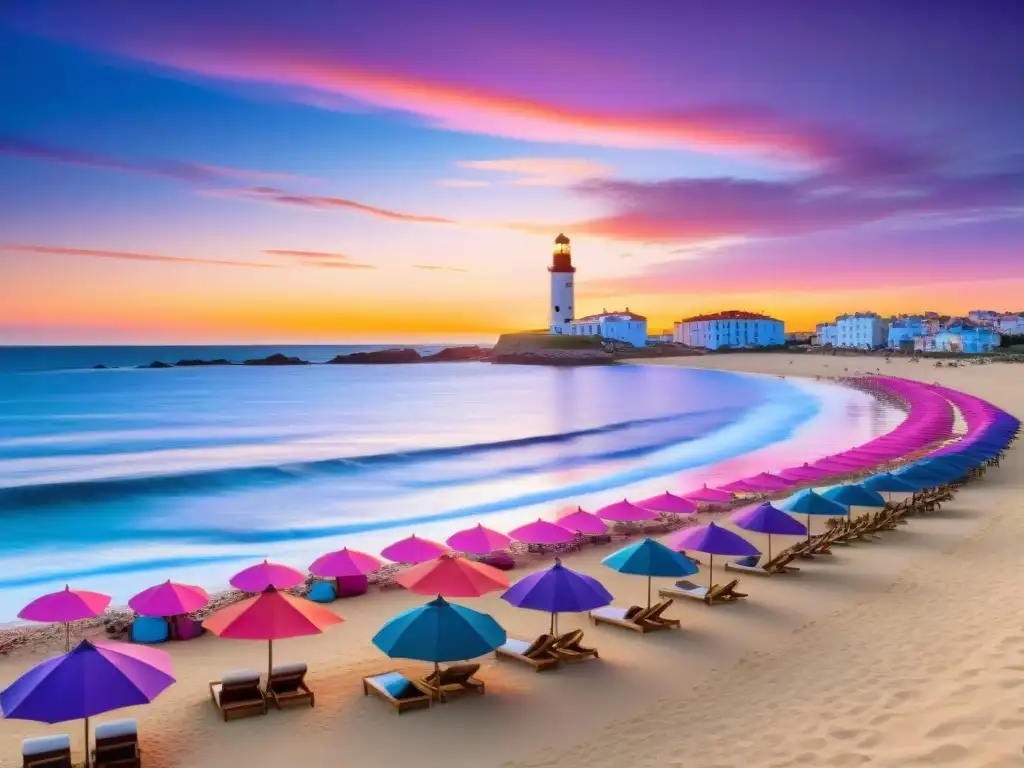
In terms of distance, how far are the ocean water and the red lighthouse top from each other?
158 feet

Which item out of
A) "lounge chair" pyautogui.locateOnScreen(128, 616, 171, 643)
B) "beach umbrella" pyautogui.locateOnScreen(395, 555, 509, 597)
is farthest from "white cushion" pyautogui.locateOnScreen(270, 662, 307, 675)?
"lounge chair" pyautogui.locateOnScreen(128, 616, 171, 643)

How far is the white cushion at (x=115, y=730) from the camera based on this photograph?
287 inches

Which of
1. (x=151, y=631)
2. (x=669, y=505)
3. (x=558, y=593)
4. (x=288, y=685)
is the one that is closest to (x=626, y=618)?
(x=558, y=593)

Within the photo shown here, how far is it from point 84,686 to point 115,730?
758 mm

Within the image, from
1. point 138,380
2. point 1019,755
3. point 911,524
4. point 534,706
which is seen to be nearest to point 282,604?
point 534,706

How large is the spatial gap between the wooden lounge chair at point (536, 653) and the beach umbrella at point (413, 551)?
2891mm

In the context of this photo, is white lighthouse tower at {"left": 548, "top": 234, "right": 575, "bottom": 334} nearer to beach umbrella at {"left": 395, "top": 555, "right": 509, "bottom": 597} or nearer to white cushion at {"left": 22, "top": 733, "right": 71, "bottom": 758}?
beach umbrella at {"left": 395, "top": 555, "right": 509, "bottom": 597}

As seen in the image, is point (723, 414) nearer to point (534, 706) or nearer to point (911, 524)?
point (911, 524)

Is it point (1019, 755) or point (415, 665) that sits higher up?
point (1019, 755)

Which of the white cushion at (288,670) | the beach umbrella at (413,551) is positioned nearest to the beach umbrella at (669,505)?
the beach umbrella at (413,551)

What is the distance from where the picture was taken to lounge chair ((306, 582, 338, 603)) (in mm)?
12680

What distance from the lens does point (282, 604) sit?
868 centimetres

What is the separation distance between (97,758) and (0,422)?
184ft

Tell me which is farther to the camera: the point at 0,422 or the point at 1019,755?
the point at 0,422
